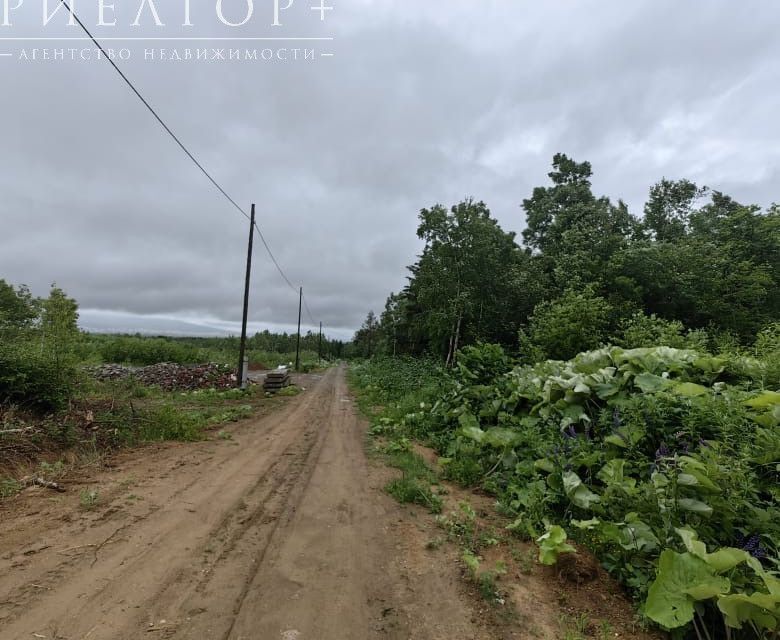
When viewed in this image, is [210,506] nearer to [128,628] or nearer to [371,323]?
[128,628]

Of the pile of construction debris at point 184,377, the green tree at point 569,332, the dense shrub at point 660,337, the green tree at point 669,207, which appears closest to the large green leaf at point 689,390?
the dense shrub at point 660,337

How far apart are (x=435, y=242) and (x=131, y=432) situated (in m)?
15.8

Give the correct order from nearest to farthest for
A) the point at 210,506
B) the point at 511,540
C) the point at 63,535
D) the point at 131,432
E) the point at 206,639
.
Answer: the point at 206,639 → the point at 63,535 → the point at 511,540 → the point at 210,506 → the point at 131,432

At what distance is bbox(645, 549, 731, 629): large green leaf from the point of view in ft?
7.35

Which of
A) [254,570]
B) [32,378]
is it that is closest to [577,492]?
[254,570]

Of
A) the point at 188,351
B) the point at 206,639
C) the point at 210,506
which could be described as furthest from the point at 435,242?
the point at 188,351

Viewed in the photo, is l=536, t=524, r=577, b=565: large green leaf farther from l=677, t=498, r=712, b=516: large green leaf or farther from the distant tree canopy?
the distant tree canopy

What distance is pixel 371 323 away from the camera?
8469cm

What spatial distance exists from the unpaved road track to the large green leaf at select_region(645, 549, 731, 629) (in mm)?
1177

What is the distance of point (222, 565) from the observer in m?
3.26

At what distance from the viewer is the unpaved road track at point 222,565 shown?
8.36 feet

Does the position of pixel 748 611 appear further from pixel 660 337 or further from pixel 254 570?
pixel 660 337

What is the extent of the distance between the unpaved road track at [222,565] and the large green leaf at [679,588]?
1177mm

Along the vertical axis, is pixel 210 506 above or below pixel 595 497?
below
